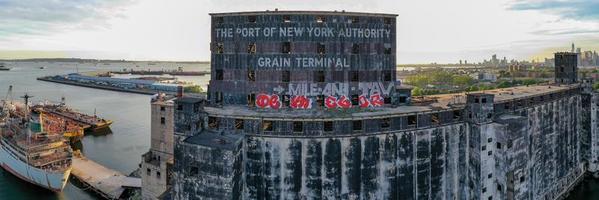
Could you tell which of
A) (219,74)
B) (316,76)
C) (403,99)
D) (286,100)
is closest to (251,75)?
(219,74)

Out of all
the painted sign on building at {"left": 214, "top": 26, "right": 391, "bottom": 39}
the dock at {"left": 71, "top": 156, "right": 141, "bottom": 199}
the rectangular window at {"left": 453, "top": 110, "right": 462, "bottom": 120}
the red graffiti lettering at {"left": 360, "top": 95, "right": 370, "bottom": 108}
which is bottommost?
the dock at {"left": 71, "top": 156, "right": 141, "bottom": 199}

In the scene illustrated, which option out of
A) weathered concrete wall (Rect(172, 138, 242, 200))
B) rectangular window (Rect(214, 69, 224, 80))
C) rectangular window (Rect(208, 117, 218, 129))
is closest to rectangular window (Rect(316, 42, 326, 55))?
rectangular window (Rect(214, 69, 224, 80))

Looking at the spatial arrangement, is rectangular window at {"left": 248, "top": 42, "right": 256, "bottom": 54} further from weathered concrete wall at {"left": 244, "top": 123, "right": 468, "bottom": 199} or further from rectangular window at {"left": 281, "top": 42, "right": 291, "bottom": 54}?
weathered concrete wall at {"left": 244, "top": 123, "right": 468, "bottom": 199}

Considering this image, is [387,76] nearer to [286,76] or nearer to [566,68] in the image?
[286,76]

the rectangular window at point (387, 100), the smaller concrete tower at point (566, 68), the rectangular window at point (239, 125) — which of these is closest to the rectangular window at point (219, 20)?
the rectangular window at point (239, 125)

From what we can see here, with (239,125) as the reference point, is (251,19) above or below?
above

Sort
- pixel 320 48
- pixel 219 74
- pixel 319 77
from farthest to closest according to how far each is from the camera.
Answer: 1. pixel 219 74
2. pixel 319 77
3. pixel 320 48

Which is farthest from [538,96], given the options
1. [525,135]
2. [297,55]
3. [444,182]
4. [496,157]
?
[297,55]
